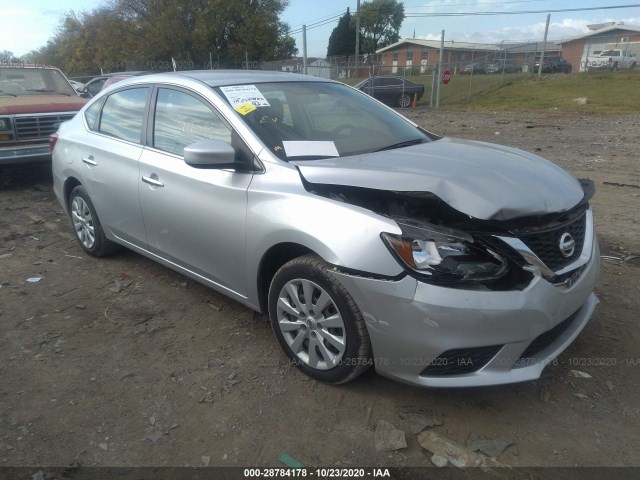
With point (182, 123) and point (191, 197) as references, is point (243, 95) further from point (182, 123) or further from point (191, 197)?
point (191, 197)

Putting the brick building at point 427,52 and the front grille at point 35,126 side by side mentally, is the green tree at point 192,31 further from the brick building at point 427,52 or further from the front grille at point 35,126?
the front grille at point 35,126

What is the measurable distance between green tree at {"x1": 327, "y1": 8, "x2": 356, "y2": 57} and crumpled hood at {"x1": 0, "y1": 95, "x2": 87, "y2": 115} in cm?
5806

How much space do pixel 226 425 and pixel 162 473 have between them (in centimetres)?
39

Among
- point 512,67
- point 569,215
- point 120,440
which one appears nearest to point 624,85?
point 512,67

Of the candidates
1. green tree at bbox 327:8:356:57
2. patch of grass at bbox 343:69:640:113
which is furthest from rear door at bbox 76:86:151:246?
green tree at bbox 327:8:356:57

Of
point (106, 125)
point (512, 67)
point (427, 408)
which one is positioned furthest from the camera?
point (512, 67)

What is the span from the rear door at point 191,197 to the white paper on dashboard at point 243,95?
5.9 inches

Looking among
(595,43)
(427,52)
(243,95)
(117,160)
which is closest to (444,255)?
(243,95)

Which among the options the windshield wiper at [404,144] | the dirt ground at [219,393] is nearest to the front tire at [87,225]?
the dirt ground at [219,393]

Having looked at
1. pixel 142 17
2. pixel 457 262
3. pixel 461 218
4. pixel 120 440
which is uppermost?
pixel 142 17

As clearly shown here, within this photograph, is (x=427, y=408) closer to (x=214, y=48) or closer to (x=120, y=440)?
(x=120, y=440)

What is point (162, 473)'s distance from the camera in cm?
233

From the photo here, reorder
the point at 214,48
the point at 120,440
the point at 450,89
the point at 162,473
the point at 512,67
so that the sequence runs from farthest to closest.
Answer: the point at 214,48 < the point at 512,67 < the point at 450,89 < the point at 120,440 < the point at 162,473

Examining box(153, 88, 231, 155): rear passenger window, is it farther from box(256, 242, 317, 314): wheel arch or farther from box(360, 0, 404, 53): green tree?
box(360, 0, 404, 53): green tree
